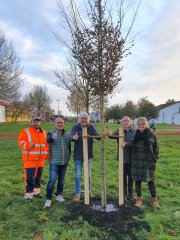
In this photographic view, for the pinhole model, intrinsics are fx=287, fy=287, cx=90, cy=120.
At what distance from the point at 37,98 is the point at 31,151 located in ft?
213

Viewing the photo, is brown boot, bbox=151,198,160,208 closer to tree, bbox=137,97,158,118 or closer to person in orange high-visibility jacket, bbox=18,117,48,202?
person in orange high-visibility jacket, bbox=18,117,48,202

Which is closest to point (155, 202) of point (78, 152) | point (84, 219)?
point (84, 219)

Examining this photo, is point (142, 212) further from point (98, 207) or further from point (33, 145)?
point (33, 145)

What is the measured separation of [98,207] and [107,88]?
2472 millimetres

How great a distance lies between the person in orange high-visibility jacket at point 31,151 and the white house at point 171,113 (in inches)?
2979

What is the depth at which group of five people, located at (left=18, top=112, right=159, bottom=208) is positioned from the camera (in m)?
5.97

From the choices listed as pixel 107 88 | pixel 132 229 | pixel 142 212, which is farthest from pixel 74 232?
pixel 107 88

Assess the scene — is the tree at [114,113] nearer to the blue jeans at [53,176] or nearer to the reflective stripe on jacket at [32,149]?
the reflective stripe on jacket at [32,149]

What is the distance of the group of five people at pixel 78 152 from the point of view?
19.6 feet

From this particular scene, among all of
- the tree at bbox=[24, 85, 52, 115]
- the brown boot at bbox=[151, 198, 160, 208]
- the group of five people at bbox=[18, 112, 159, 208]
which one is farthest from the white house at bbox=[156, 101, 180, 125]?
the group of five people at bbox=[18, 112, 159, 208]

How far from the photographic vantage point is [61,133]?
6.17 m

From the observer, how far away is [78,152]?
243 inches

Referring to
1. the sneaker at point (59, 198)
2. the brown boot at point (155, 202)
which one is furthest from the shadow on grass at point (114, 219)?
the brown boot at point (155, 202)

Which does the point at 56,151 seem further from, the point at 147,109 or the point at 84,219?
the point at 147,109
